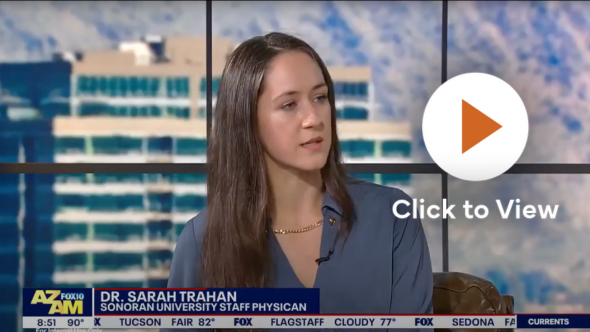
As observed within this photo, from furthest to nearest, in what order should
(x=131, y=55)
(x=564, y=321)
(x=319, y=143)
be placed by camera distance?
1. (x=131, y=55)
2. (x=564, y=321)
3. (x=319, y=143)

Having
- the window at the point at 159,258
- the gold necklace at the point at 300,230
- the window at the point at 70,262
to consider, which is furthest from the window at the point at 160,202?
the gold necklace at the point at 300,230

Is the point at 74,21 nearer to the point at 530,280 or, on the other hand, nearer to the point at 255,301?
the point at 255,301

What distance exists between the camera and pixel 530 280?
1677 millimetres

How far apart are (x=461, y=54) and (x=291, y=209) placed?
2.05 ft

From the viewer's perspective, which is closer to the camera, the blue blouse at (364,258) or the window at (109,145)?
the blue blouse at (364,258)

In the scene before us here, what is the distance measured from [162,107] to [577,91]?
1.06 metres

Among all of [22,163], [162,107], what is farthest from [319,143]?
[22,163]

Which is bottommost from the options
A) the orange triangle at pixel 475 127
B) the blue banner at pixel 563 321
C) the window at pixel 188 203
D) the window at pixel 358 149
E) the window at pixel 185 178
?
the blue banner at pixel 563 321

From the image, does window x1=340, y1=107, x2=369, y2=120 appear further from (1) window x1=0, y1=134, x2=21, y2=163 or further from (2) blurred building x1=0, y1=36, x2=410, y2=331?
(1) window x1=0, y1=134, x2=21, y2=163

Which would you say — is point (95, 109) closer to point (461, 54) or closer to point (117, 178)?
point (117, 178)

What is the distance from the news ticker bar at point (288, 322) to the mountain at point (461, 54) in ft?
0.88

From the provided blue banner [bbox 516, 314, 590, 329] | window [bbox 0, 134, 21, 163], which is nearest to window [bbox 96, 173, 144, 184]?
window [bbox 0, 134, 21, 163]

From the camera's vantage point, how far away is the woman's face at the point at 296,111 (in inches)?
52.4

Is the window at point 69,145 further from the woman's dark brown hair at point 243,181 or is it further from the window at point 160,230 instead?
the woman's dark brown hair at point 243,181
